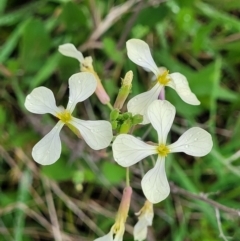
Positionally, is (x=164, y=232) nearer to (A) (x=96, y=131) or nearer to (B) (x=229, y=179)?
(B) (x=229, y=179)

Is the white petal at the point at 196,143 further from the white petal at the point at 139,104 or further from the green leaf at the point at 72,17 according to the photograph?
the green leaf at the point at 72,17

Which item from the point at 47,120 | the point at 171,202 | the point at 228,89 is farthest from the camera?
the point at 228,89

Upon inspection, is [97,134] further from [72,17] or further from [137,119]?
[72,17]

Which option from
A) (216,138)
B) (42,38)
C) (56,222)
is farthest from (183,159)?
(42,38)

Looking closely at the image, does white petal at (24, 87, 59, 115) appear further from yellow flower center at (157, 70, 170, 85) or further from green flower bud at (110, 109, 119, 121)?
yellow flower center at (157, 70, 170, 85)

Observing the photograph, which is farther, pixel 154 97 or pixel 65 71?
pixel 65 71

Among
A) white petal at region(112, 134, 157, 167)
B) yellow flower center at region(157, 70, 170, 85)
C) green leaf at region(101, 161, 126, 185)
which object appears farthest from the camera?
green leaf at region(101, 161, 126, 185)

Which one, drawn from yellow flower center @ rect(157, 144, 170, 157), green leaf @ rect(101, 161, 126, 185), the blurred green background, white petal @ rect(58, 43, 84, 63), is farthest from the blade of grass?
yellow flower center @ rect(157, 144, 170, 157)
